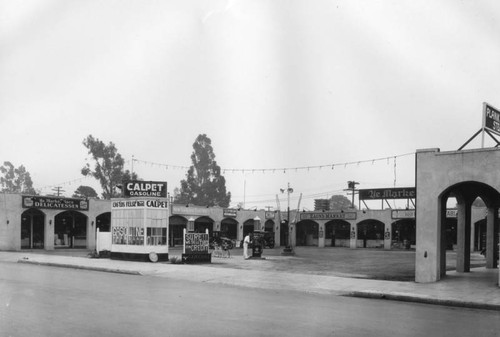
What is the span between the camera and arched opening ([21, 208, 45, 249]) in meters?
40.3

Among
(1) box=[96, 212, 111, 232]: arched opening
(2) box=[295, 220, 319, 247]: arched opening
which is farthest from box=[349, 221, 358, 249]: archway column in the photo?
(1) box=[96, 212, 111, 232]: arched opening

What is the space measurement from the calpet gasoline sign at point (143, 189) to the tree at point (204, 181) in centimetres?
4101

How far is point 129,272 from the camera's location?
21.4 metres

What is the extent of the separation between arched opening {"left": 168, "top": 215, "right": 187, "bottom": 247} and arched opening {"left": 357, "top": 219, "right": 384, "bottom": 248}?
19.3 m

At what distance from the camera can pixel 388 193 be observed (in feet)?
181

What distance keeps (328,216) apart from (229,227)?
1103 centimetres

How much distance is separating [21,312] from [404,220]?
158ft

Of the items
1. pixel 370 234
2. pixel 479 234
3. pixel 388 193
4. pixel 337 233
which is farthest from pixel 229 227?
pixel 479 234

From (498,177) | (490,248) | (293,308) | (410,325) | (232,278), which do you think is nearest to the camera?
(410,325)

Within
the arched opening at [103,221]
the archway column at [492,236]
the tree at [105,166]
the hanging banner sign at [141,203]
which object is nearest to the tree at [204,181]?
the tree at [105,166]

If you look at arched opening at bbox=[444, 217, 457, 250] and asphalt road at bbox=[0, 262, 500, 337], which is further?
arched opening at bbox=[444, 217, 457, 250]

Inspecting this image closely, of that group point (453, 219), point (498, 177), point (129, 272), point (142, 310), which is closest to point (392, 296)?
point (498, 177)

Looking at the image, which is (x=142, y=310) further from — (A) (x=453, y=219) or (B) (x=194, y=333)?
(A) (x=453, y=219)

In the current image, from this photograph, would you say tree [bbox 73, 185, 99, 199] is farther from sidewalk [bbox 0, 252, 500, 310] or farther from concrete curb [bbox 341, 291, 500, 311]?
concrete curb [bbox 341, 291, 500, 311]
